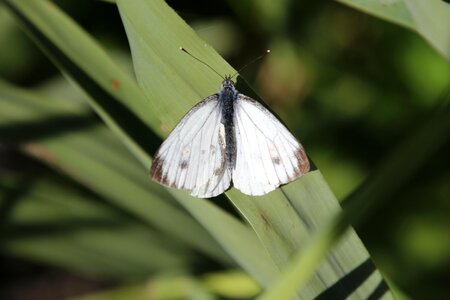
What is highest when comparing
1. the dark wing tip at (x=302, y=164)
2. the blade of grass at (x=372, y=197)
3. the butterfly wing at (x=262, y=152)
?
the butterfly wing at (x=262, y=152)

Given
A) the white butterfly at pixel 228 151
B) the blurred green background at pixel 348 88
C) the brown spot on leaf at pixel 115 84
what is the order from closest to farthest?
the white butterfly at pixel 228 151 → the brown spot on leaf at pixel 115 84 → the blurred green background at pixel 348 88

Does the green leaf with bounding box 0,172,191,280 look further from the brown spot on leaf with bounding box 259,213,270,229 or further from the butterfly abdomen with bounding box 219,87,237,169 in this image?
the brown spot on leaf with bounding box 259,213,270,229

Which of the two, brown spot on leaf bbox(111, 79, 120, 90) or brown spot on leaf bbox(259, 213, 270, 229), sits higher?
brown spot on leaf bbox(111, 79, 120, 90)

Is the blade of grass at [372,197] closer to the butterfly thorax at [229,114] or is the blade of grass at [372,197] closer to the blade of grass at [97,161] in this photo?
the butterfly thorax at [229,114]

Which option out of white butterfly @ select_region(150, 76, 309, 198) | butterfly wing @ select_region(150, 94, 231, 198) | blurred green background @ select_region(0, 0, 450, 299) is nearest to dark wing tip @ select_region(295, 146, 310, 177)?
white butterfly @ select_region(150, 76, 309, 198)

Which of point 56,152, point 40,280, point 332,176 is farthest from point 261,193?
point 40,280

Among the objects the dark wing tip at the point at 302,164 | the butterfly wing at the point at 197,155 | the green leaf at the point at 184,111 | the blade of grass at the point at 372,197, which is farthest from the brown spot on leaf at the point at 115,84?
the blade of grass at the point at 372,197
